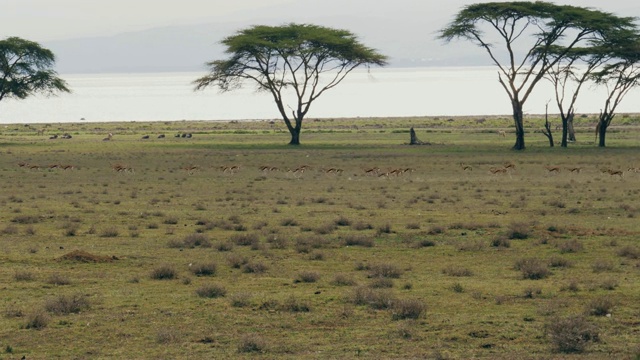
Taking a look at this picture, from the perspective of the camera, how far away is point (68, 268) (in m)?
20.8

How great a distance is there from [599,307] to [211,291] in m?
5.94

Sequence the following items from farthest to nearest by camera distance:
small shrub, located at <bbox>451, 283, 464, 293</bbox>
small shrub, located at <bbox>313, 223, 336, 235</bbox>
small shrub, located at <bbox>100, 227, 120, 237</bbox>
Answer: small shrub, located at <bbox>313, 223, 336, 235</bbox> → small shrub, located at <bbox>100, 227, 120, 237</bbox> → small shrub, located at <bbox>451, 283, 464, 293</bbox>

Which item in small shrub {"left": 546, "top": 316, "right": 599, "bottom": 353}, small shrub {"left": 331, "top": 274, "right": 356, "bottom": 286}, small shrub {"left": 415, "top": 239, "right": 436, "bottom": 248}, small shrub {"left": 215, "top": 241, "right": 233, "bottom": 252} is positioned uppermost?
small shrub {"left": 546, "top": 316, "right": 599, "bottom": 353}

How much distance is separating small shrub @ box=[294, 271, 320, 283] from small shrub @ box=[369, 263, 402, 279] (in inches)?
42.7

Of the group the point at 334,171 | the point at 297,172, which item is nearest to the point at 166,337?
the point at 297,172

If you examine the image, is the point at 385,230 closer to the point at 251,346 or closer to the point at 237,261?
the point at 237,261

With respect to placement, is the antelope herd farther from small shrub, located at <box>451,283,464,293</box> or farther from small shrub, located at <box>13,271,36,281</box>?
small shrub, located at <box>451,283,464,293</box>

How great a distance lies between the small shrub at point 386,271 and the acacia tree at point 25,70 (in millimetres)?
67914

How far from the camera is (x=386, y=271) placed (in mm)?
19703

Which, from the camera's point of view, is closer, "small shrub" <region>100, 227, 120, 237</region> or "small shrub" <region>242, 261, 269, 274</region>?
"small shrub" <region>242, 261, 269, 274</region>

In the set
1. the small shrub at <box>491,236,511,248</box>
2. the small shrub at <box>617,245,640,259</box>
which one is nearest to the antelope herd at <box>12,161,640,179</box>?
the small shrub at <box>491,236,511,248</box>

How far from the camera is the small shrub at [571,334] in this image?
1338 centimetres

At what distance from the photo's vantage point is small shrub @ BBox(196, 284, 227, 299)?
1748 cm

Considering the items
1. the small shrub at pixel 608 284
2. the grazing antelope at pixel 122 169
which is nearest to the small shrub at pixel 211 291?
the small shrub at pixel 608 284
